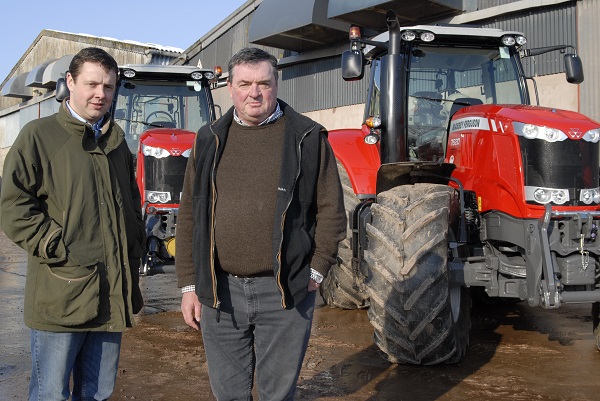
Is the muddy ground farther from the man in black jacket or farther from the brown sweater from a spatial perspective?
the brown sweater

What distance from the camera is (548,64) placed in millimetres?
11758

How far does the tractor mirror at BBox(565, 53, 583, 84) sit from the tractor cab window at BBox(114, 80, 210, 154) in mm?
4016

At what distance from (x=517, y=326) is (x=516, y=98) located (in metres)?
1.94

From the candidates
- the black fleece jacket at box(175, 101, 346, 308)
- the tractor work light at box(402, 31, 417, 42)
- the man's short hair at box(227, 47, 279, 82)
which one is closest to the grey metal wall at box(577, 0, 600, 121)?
the tractor work light at box(402, 31, 417, 42)

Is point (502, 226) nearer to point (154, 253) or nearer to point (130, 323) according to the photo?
point (130, 323)

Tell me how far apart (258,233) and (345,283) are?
4158 millimetres

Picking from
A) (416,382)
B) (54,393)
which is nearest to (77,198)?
(54,393)

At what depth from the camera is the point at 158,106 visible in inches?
325

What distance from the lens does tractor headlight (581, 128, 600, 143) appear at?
509cm

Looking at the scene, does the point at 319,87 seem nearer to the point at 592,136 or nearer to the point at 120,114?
the point at 120,114

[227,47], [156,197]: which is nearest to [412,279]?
[156,197]

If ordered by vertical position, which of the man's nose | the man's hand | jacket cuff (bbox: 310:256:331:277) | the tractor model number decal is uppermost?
the tractor model number decal

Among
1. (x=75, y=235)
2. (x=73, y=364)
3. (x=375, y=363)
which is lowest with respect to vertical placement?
(x=375, y=363)

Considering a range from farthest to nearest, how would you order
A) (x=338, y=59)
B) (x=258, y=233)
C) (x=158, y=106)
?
1. (x=338, y=59)
2. (x=158, y=106)
3. (x=258, y=233)
